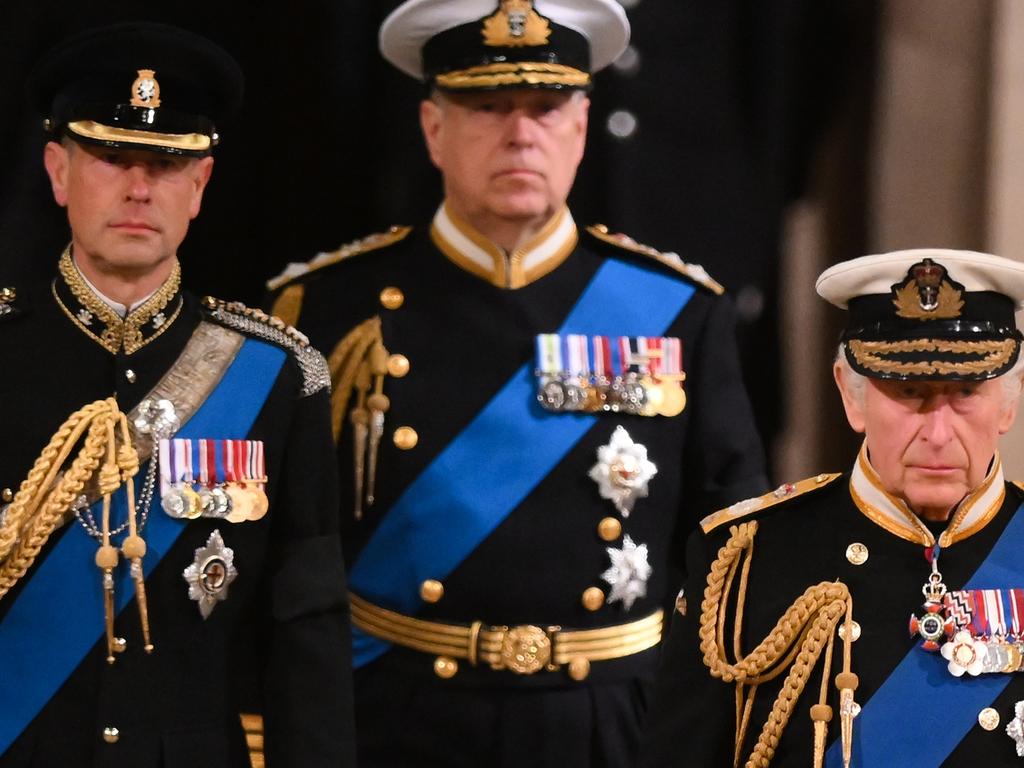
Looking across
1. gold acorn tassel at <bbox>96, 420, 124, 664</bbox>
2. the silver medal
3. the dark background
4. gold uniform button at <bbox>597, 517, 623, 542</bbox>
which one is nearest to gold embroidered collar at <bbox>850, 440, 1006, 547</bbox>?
gold uniform button at <bbox>597, 517, 623, 542</bbox>

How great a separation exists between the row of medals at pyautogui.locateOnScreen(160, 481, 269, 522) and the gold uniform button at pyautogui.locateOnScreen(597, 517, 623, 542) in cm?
59

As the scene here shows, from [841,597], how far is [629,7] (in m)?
1.51

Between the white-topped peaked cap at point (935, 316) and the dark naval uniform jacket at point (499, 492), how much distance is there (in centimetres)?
68

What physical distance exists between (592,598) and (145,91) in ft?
3.05

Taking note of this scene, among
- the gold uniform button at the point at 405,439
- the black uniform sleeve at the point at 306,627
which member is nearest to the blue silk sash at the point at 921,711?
the black uniform sleeve at the point at 306,627

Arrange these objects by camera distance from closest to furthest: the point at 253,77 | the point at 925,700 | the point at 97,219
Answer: the point at 925,700, the point at 97,219, the point at 253,77

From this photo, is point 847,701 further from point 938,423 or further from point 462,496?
point 462,496

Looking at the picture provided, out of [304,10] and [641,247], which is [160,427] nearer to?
[641,247]

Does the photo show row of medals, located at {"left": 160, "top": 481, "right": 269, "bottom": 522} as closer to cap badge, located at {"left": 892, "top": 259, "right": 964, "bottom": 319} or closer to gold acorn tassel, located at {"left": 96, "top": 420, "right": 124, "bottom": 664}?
gold acorn tassel, located at {"left": 96, "top": 420, "right": 124, "bottom": 664}

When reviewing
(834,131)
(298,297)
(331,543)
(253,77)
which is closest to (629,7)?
(834,131)

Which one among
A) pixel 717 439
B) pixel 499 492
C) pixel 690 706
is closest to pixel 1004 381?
pixel 690 706

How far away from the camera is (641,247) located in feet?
9.62

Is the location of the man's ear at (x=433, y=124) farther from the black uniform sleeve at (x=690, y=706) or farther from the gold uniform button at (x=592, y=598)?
the black uniform sleeve at (x=690, y=706)

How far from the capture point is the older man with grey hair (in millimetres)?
2064
